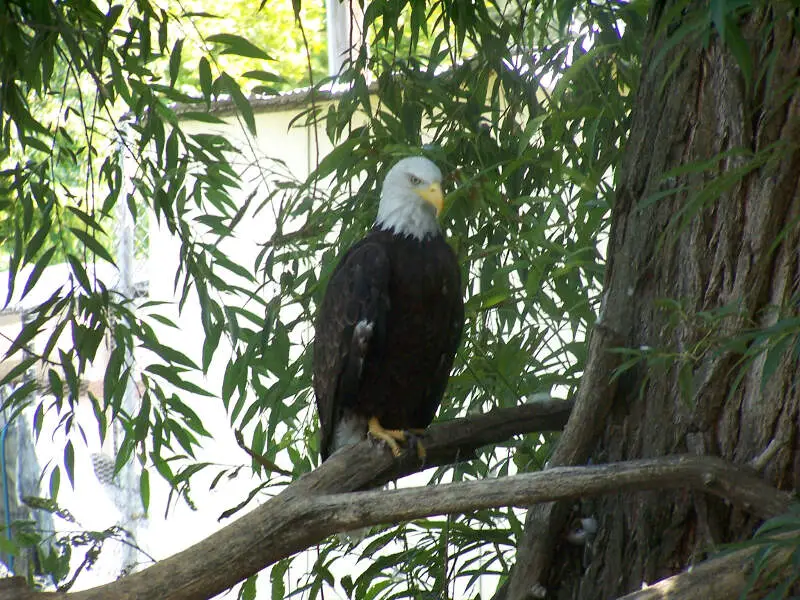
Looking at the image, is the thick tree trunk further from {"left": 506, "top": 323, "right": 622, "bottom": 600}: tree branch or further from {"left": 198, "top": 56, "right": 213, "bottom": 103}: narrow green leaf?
{"left": 198, "top": 56, "right": 213, "bottom": 103}: narrow green leaf

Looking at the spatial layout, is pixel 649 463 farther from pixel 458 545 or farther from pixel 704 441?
pixel 458 545

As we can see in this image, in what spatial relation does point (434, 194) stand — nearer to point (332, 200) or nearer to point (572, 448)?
point (332, 200)

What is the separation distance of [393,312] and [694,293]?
947 millimetres

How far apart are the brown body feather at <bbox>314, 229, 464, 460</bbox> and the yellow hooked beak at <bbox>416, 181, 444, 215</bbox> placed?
147 millimetres

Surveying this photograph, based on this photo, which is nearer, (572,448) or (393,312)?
(572,448)

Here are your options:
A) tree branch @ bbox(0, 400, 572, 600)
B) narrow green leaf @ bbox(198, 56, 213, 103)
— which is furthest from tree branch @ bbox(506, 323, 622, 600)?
narrow green leaf @ bbox(198, 56, 213, 103)

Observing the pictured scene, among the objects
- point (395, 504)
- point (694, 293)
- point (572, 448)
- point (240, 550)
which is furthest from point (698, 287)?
point (240, 550)

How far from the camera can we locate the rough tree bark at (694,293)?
1.37m

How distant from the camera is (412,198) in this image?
229cm

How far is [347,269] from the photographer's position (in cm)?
226

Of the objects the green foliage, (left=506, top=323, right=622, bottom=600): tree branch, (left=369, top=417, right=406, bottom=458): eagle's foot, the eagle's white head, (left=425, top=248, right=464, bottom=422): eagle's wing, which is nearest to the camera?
(left=506, top=323, right=622, bottom=600): tree branch

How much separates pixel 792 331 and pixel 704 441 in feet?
1.33

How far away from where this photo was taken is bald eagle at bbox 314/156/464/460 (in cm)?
226

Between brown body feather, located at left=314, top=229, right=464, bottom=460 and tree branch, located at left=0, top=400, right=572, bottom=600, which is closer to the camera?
tree branch, located at left=0, top=400, right=572, bottom=600
